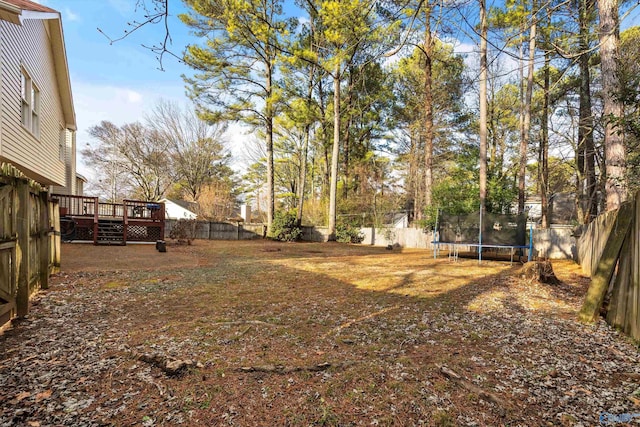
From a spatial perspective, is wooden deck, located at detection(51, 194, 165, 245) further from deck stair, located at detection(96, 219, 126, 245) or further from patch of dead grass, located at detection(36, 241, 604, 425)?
patch of dead grass, located at detection(36, 241, 604, 425)

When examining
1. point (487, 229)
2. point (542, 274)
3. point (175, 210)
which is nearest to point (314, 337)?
point (542, 274)

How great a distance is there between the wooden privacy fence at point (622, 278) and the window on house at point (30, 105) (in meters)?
11.3

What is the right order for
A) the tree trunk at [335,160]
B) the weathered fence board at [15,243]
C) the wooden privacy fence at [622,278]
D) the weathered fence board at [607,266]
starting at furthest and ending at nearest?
the tree trunk at [335,160] < the weathered fence board at [607,266] < the wooden privacy fence at [622,278] < the weathered fence board at [15,243]

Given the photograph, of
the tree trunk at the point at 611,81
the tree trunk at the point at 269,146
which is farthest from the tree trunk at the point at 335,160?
the tree trunk at the point at 611,81

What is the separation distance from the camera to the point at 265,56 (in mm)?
15398

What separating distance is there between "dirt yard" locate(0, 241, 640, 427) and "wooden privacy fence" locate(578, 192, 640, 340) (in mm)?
168

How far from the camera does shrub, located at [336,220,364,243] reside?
1562cm

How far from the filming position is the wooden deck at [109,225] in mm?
10422

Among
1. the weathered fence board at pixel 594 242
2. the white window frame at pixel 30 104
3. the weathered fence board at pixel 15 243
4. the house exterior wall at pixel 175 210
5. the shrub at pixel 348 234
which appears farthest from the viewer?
the house exterior wall at pixel 175 210

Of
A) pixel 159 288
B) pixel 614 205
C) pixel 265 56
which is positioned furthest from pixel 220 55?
pixel 614 205

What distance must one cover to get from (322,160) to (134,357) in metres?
19.5

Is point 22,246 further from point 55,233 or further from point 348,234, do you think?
point 348,234

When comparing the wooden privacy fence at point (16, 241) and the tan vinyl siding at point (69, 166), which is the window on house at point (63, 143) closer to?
the tan vinyl siding at point (69, 166)

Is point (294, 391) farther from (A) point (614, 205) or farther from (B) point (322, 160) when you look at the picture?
(B) point (322, 160)
